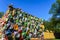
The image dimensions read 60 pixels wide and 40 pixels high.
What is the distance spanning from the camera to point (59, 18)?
5184 centimetres

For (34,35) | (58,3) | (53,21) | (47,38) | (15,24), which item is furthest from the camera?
(58,3)

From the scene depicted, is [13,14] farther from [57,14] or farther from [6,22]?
[57,14]

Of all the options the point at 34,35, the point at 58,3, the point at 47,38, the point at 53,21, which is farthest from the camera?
the point at 58,3

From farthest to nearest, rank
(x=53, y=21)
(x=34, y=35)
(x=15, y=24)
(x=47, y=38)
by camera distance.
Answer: (x=53, y=21)
(x=34, y=35)
(x=47, y=38)
(x=15, y=24)

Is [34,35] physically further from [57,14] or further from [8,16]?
[57,14]

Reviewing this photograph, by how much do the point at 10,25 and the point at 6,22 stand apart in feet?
0.39

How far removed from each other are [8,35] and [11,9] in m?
0.62

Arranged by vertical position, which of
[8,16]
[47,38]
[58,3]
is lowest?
[47,38]

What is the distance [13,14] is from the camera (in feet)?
18.7

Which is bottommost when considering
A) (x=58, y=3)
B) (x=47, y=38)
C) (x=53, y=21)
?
(x=47, y=38)

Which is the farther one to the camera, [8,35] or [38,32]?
[38,32]

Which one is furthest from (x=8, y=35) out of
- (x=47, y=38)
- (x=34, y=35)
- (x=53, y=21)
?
(x=53, y=21)

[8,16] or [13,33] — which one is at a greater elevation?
[8,16]

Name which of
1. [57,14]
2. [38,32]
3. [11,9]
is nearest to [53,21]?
[57,14]
